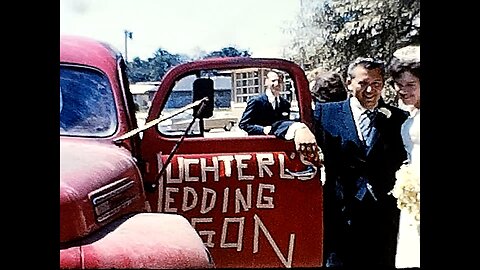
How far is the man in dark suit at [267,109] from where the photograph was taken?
283 centimetres

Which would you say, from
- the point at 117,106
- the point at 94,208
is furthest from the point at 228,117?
the point at 94,208

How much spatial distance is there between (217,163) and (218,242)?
0.29m

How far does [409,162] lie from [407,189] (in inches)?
4.1

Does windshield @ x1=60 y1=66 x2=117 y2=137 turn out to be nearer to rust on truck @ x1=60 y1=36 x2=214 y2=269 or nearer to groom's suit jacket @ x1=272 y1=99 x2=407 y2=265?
rust on truck @ x1=60 y1=36 x2=214 y2=269

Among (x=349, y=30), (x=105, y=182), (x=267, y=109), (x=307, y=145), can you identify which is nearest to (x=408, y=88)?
(x=349, y=30)

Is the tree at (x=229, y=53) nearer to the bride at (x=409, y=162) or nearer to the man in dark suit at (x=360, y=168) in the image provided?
the man in dark suit at (x=360, y=168)

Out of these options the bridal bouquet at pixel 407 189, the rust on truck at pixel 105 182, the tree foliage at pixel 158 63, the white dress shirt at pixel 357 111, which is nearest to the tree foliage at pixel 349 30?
the white dress shirt at pixel 357 111

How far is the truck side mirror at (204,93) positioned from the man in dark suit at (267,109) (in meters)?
0.13

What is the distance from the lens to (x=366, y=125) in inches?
Result: 119

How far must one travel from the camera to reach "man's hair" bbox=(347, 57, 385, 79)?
2.96 metres

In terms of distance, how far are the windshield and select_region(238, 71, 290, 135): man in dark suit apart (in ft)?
1.55

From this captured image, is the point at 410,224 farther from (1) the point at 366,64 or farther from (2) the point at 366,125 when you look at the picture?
(1) the point at 366,64
